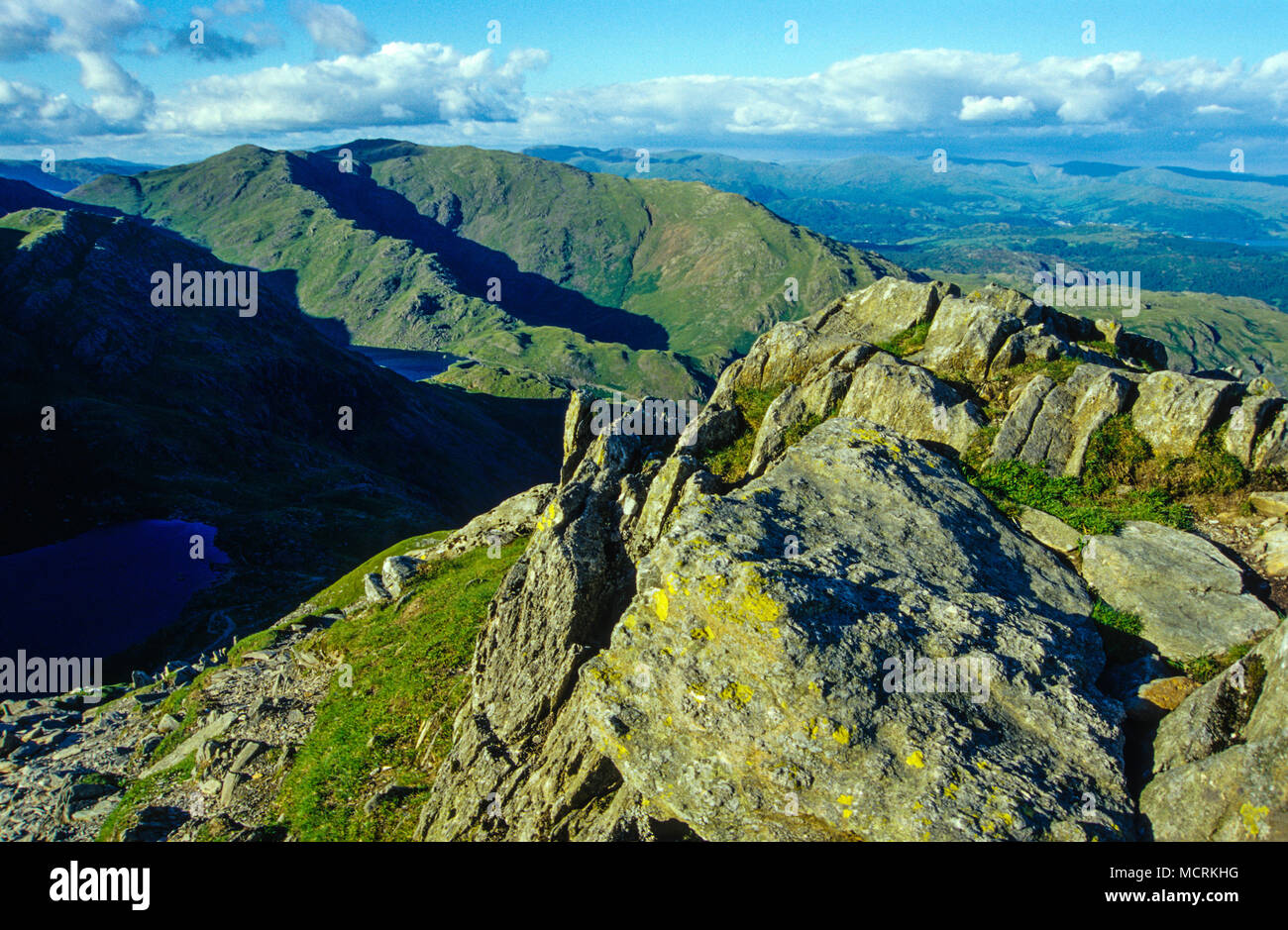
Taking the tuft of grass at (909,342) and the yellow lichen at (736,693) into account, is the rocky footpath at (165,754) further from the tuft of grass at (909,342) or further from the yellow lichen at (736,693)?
the tuft of grass at (909,342)

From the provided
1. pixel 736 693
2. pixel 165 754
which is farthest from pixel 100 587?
pixel 736 693

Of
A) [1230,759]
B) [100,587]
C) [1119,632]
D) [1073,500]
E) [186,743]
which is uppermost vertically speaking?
[1073,500]

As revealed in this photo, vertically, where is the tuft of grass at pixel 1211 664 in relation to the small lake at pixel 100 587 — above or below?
above

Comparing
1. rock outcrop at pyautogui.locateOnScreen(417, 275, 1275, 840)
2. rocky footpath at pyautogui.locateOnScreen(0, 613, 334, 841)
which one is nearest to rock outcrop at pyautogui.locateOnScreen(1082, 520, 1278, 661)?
rock outcrop at pyautogui.locateOnScreen(417, 275, 1275, 840)

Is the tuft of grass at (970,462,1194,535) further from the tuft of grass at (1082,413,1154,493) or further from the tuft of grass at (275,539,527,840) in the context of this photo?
the tuft of grass at (275,539,527,840)

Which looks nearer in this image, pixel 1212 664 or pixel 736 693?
pixel 736 693
